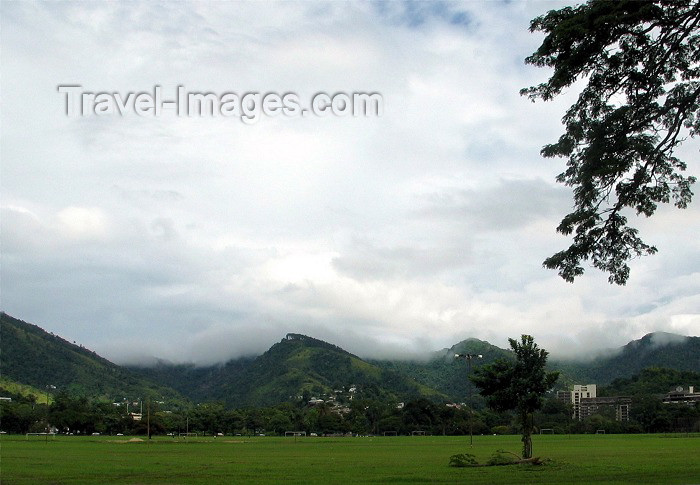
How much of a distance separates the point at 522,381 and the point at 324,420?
352 feet

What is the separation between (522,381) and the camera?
1270 inches

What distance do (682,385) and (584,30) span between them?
200463 millimetres

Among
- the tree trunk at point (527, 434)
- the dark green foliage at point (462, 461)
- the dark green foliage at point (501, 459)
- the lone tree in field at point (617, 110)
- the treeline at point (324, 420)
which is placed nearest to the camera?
the lone tree in field at point (617, 110)

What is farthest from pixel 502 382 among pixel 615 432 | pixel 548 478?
pixel 615 432

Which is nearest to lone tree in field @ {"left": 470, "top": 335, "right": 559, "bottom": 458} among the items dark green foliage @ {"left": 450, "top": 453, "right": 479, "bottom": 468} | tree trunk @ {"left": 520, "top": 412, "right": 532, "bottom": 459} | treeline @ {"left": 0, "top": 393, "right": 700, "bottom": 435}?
tree trunk @ {"left": 520, "top": 412, "right": 532, "bottom": 459}

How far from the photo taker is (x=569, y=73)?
15.3 meters

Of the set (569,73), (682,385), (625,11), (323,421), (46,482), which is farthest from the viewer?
(682,385)

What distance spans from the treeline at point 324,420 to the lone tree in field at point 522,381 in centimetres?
7236

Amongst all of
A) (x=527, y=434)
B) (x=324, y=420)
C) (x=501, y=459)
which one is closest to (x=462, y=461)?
(x=501, y=459)

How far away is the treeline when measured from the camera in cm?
10981

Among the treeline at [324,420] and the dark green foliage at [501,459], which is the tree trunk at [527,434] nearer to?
the dark green foliage at [501,459]

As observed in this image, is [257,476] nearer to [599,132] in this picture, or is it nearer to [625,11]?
[599,132]

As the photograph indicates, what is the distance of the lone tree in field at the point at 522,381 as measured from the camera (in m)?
32.2

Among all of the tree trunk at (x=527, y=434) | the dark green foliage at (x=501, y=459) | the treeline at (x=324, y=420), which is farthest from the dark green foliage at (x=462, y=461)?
the treeline at (x=324, y=420)
